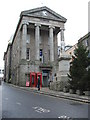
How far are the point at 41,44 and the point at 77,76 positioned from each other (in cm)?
3189

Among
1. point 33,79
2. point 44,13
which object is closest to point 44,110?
point 33,79

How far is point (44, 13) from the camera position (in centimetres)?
4366

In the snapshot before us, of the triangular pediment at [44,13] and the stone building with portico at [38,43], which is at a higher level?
the triangular pediment at [44,13]

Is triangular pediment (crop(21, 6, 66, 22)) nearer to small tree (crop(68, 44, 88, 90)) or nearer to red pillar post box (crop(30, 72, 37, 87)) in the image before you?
red pillar post box (crop(30, 72, 37, 87))

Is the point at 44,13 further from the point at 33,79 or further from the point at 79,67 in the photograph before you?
the point at 79,67

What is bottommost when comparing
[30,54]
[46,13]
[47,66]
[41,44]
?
[47,66]

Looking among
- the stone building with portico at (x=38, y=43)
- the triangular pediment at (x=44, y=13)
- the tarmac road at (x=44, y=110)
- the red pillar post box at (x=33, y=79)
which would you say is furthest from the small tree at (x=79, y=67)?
the triangular pediment at (x=44, y=13)

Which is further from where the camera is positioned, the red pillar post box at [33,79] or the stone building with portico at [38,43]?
the stone building with portico at [38,43]

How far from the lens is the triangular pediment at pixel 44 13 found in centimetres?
4172

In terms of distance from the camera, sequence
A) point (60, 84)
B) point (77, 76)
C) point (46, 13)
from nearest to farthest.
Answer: point (77, 76), point (60, 84), point (46, 13)

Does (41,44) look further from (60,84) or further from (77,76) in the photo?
(77,76)

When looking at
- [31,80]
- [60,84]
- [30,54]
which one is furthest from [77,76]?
[30,54]

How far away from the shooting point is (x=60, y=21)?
4581 cm

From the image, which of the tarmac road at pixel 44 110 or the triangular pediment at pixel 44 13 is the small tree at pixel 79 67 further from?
the triangular pediment at pixel 44 13
